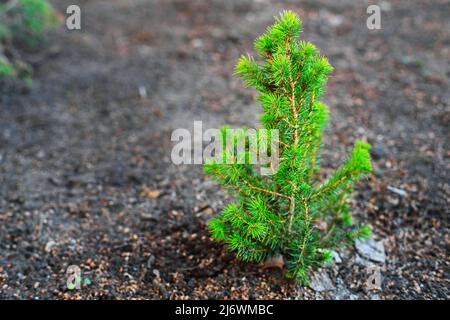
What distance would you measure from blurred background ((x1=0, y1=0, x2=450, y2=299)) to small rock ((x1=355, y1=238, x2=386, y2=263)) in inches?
2.1

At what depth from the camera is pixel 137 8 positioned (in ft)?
21.1

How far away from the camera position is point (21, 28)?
546 cm

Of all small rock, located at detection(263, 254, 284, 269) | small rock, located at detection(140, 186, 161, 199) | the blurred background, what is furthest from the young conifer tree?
small rock, located at detection(140, 186, 161, 199)

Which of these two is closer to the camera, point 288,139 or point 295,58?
point 295,58

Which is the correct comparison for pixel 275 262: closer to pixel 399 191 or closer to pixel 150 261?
pixel 150 261

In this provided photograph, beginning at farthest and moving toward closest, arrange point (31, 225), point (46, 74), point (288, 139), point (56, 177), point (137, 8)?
point (137, 8)
point (46, 74)
point (56, 177)
point (31, 225)
point (288, 139)

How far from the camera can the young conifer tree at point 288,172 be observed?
7.55ft

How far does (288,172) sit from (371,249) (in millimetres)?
1168

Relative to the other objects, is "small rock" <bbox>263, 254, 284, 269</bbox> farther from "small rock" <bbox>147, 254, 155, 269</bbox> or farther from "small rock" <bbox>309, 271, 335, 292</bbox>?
"small rock" <bbox>147, 254, 155, 269</bbox>

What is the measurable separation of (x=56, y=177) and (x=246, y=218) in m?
2.04

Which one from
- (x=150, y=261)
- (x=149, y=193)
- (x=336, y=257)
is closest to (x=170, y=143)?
(x=149, y=193)

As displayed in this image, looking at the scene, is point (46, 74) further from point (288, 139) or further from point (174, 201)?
point (288, 139)

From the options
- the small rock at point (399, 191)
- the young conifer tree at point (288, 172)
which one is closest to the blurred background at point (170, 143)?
the small rock at point (399, 191)
